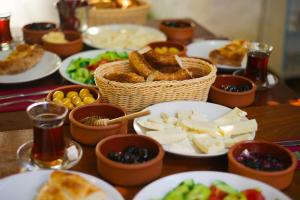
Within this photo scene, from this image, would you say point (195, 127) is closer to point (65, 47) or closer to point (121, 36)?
point (65, 47)

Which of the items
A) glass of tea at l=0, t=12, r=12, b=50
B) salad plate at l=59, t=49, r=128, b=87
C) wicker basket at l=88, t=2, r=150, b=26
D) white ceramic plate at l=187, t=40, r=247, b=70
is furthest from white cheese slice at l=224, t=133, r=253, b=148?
wicker basket at l=88, t=2, r=150, b=26

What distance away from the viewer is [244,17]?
4352 millimetres

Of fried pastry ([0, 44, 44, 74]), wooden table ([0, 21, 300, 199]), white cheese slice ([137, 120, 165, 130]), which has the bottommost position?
wooden table ([0, 21, 300, 199])

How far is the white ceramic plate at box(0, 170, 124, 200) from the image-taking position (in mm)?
1166

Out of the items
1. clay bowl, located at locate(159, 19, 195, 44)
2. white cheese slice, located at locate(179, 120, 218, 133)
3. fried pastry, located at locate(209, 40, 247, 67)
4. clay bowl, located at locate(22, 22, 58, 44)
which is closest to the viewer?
white cheese slice, located at locate(179, 120, 218, 133)

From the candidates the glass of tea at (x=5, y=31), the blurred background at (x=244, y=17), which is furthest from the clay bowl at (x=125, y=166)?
the blurred background at (x=244, y=17)

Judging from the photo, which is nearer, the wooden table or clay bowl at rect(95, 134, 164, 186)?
clay bowl at rect(95, 134, 164, 186)

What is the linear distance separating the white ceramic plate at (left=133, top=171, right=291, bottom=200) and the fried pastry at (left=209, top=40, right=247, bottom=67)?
937mm

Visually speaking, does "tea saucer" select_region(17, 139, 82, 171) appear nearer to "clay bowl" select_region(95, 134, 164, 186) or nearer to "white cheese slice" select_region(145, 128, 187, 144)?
"clay bowl" select_region(95, 134, 164, 186)

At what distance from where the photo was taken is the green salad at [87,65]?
6.24 ft

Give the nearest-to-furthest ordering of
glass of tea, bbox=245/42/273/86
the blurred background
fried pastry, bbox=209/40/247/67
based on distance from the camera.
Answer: glass of tea, bbox=245/42/273/86 < fried pastry, bbox=209/40/247/67 < the blurred background

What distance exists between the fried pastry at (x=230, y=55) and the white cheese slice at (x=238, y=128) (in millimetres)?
662

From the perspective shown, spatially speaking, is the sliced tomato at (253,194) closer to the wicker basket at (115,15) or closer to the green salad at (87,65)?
the green salad at (87,65)

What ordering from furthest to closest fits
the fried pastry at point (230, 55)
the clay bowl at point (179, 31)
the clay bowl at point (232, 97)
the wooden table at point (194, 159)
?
the clay bowl at point (179, 31) < the fried pastry at point (230, 55) < the clay bowl at point (232, 97) < the wooden table at point (194, 159)
